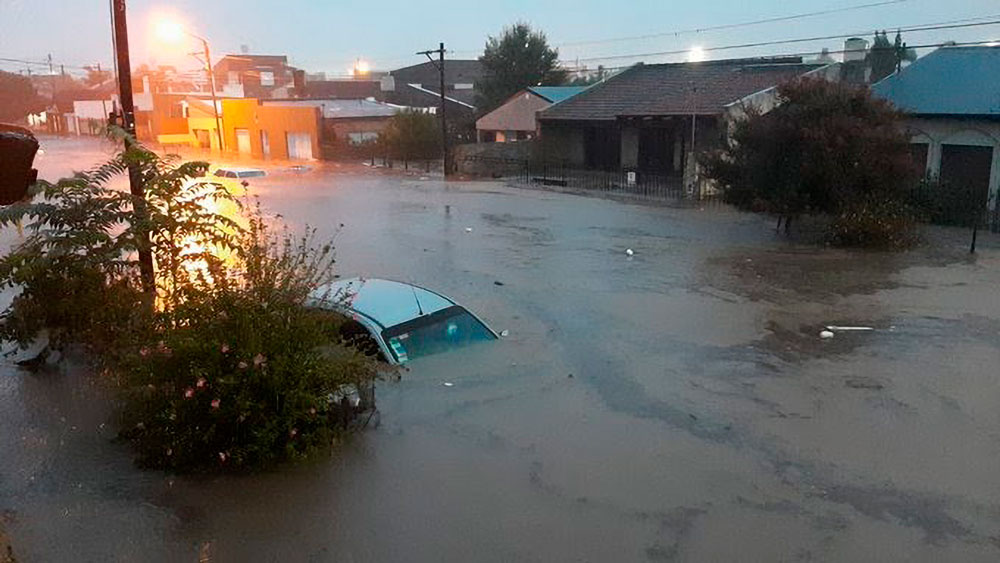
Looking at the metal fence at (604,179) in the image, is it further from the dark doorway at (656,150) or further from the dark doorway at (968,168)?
the dark doorway at (968,168)

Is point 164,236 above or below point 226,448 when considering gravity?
above

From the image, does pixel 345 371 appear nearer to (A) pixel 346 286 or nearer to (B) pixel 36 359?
(A) pixel 346 286

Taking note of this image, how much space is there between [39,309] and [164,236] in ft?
5.71

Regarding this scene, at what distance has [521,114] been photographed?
41.3 metres

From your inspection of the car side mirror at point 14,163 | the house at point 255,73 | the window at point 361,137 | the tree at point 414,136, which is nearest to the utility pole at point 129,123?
the car side mirror at point 14,163

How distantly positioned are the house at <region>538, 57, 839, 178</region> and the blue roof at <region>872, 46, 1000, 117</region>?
12.3ft

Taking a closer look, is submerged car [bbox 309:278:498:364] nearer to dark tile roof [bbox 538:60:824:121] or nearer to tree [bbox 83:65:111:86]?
dark tile roof [bbox 538:60:824:121]

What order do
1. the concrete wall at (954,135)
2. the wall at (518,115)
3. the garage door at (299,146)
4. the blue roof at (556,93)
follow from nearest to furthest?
the concrete wall at (954,135) → the blue roof at (556,93) → the wall at (518,115) → the garage door at (299,146)

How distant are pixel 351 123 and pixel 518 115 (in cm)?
1442

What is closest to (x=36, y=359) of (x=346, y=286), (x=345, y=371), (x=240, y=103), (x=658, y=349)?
(x=346, y=286)

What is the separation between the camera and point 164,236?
964 cm

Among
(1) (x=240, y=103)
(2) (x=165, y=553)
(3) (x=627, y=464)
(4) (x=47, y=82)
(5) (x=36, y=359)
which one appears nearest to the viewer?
(2) (x=165, y=553)

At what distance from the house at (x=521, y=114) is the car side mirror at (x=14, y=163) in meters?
34.7

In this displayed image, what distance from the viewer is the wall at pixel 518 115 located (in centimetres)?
4053
